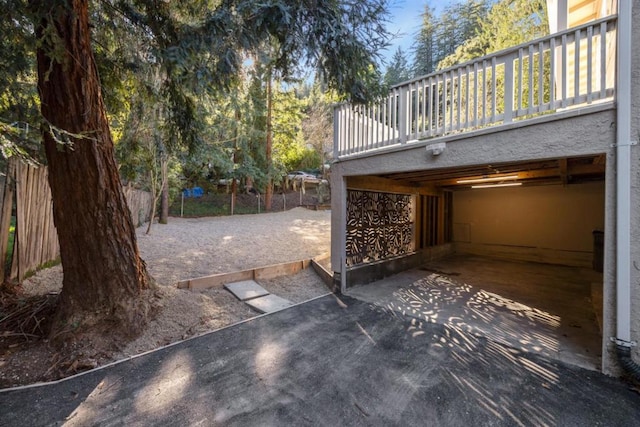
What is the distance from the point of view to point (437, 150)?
3727mm

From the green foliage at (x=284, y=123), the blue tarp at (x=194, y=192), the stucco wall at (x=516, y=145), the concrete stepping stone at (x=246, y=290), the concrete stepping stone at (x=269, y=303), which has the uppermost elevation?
the green foliage at (x=284, y=123)

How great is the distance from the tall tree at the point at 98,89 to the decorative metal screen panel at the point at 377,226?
2427mm

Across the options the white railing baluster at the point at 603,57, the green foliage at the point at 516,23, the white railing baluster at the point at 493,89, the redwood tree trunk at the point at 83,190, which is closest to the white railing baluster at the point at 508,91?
the white railing baluster at the point at 493,89

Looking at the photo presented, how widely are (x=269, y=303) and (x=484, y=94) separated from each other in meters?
4.03

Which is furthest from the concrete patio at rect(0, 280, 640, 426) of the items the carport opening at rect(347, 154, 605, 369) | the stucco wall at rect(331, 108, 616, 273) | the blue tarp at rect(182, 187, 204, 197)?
the blue tarp at rect(182, 187, 204, 197)

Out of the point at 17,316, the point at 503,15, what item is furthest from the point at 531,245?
the point at 17,316

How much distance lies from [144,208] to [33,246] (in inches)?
287

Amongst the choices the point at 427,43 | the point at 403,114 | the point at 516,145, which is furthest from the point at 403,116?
the point at 427,43

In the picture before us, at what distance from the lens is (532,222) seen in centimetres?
816

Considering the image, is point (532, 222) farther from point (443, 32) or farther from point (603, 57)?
point (443, 32)

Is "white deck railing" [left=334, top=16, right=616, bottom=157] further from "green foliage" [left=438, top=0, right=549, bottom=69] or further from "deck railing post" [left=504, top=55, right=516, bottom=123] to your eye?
"green foliage" [left=438, top=0, right=549, bottom=69]

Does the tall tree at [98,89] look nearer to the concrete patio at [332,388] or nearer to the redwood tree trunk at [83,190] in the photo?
the redwood tree trunk at [83,190]

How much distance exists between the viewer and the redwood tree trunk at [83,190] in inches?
119

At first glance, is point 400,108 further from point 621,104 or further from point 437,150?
point 621,104
